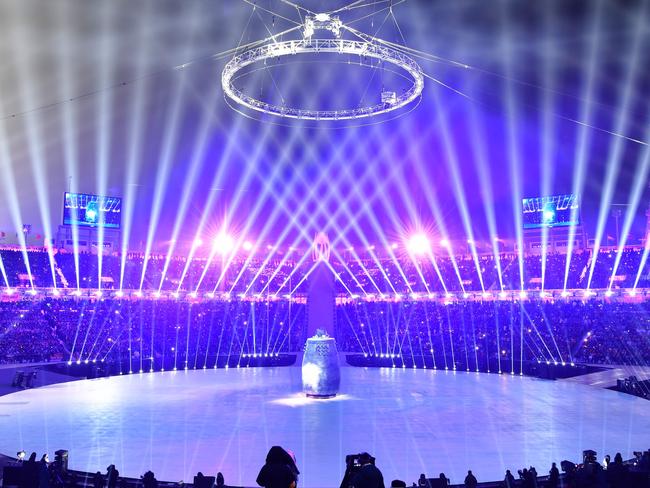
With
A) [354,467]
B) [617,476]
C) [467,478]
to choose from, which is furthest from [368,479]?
[617,476]

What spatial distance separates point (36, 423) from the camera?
18219mm

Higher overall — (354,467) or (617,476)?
(354,467)

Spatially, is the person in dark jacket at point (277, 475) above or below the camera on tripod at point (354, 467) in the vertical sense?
above

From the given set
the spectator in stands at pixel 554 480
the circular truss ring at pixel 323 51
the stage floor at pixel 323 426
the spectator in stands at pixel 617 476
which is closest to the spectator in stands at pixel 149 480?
the stage floor at pixel 323 426

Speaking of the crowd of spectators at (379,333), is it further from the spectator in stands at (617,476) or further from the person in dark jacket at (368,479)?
the person in dark jacket at (368,479)

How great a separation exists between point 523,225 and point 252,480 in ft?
144

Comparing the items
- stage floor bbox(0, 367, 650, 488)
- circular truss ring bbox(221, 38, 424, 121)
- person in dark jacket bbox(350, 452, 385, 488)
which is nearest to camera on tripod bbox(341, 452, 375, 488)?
person in dark jacket bbox(350, 452, 385, 488)

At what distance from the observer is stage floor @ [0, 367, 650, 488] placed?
1321cm

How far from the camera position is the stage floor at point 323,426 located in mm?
13211

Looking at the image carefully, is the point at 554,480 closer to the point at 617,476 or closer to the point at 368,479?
the point at 617,476

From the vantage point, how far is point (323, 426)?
17594 millimetres

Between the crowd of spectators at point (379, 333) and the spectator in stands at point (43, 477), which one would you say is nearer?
the spectator in stands at point (43, 477)

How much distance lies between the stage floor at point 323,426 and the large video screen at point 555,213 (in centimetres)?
2222

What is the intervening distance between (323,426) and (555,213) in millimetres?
38073
